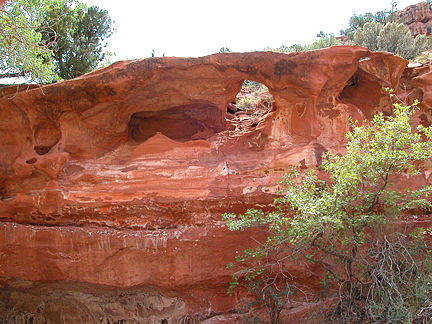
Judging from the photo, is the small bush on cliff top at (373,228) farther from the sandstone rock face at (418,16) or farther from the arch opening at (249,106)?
the sandstone rock face at (418,16)

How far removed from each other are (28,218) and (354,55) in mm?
5617

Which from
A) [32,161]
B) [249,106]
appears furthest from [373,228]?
[249,106]

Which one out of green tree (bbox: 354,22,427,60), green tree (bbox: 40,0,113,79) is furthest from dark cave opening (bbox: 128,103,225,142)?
green tree (bbox: 354,22,427,60)

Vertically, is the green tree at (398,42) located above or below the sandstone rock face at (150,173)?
above

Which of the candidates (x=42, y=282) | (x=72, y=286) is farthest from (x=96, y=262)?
(x=42, y=282)

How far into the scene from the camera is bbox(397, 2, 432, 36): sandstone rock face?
19.4m

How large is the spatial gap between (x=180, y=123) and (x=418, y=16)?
64.3 feet

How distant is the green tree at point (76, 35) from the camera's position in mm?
9883

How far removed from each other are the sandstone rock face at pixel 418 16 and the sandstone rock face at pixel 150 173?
17.1m

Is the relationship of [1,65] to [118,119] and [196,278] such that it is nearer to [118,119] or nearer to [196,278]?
[118,119]

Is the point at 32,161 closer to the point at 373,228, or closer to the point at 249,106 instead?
the point at 373,228

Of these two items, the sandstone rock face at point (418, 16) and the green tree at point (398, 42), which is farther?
the sandstone rock face at point (418, 16)

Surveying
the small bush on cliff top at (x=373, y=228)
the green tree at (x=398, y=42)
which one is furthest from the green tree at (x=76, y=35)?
the green tree at (x=398, y=42)

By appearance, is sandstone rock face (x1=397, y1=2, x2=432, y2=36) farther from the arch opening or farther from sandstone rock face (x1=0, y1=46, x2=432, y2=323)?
sandstone rock face (x1=0, y1=46, x2=432, y2=323)
